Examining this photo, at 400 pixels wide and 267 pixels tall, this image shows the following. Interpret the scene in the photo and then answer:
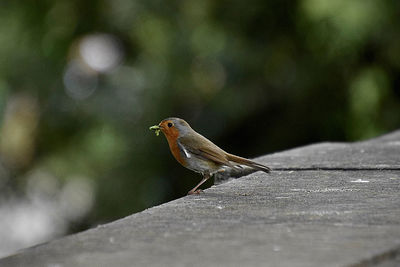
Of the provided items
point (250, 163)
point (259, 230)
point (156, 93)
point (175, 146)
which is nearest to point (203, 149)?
point (175, 146)

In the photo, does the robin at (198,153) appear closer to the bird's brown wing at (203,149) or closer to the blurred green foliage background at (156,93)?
the bird's brown wing at (203,149)

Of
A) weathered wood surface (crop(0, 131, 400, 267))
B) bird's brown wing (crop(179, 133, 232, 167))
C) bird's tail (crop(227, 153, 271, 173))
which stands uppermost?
bird's brown wing (crop(179, 133, 232, 167))

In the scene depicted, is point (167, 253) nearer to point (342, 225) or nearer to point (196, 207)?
point (342, 225)

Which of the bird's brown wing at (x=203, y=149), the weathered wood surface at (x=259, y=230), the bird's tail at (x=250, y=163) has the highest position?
the bird's brown wing at (x=203, y=149)

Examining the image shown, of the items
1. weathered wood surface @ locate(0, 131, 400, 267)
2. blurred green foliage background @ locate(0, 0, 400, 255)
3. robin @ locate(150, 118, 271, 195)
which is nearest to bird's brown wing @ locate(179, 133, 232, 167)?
robin @ locate(150, 118, 271, 195)

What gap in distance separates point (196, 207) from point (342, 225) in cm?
69

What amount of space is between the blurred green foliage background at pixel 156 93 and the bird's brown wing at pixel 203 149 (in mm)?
4248

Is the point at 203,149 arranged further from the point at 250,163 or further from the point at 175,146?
the point at 250,163

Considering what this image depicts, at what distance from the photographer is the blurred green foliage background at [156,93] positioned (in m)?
8.94

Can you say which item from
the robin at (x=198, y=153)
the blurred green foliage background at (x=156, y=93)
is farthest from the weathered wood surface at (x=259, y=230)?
the blurred green foliage background at (x=156, y=93)

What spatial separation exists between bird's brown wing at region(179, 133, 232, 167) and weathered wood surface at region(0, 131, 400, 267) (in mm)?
338

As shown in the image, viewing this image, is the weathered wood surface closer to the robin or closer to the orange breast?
the robin

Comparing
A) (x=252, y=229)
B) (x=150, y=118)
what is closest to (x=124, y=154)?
(x=150, y=118)

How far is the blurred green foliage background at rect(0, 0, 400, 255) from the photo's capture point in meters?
8.94
